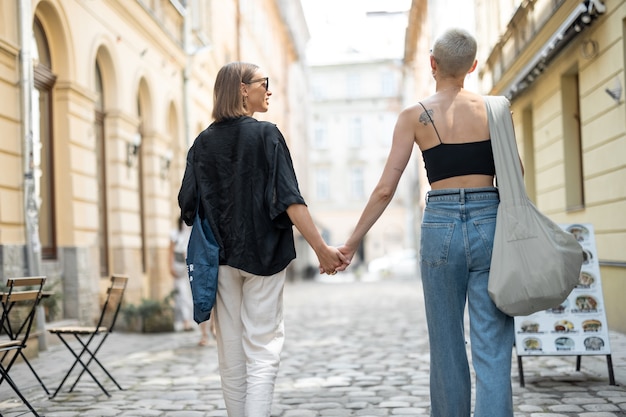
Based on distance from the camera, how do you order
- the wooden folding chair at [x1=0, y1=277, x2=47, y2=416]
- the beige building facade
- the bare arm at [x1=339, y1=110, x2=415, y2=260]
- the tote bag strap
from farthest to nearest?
the beige building facade, the wooden folding chair at [x1=0, y1=277, x2=47, y2=416], the bare arm at [x1=339, y1=110, x2=415, y2=260], the tote bag strap

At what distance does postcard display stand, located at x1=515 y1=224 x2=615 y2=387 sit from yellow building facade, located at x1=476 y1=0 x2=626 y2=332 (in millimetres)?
2903

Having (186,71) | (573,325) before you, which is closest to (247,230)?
(573,325)

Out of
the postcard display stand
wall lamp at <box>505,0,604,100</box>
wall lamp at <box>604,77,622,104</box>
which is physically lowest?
the postcard display stand

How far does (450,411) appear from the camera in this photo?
12.1ft

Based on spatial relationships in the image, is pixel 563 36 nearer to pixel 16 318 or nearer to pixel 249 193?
pixel 16 318

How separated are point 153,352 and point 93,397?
10.1 feet

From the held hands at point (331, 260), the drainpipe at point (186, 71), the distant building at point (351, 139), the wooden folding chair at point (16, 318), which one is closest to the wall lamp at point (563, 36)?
the held hands at point (331, 260)

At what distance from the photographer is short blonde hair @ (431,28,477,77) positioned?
3732 millimetres

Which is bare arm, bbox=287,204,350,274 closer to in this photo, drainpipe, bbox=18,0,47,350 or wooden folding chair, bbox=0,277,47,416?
wooden folding chair, bbox=0,277,47,416

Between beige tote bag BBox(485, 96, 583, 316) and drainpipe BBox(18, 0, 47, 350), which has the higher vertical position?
drainpipe BBox(18, 0, 47, 350)

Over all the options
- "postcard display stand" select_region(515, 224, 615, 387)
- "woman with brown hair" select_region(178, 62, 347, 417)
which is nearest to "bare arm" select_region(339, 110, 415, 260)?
"woman with brown hair" select_region(178, 62, 347, 417)

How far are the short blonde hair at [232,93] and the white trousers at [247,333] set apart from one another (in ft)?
2.44

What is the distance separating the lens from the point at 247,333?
13.1 feet

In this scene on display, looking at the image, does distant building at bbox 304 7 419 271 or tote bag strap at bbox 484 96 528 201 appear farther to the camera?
distant building at bbox 304 7 419 271
